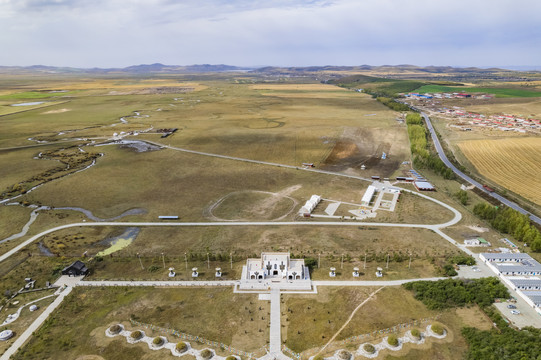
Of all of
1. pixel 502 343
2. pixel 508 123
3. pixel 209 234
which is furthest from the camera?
pixel 508 123

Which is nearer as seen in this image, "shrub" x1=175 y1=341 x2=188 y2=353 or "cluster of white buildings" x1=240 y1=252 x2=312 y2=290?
"shrub" x1=175 y1=341 x2=188 y2=353

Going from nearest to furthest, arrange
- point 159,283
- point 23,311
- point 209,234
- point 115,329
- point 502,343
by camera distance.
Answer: point 502,343 → point 115,329 → point 23,311 → point 159,283 → point 209,234

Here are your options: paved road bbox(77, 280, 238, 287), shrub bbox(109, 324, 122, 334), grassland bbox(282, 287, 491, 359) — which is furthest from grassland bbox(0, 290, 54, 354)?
grassland bbox(282, 287, 491, 359)

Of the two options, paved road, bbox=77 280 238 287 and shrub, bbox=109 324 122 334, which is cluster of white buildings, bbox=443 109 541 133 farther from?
shrub, bbox=109 324 122 334

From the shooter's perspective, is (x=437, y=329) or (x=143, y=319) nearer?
(x=437, y=329)

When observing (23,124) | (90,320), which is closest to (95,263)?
(90,320)

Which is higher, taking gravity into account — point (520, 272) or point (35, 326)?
point (520, 272)

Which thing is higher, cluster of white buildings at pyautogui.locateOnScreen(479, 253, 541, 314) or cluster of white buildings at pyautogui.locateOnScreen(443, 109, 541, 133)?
cluster of white buildings at pyautogui.locateOnScreen(443, 109, 541, 133)

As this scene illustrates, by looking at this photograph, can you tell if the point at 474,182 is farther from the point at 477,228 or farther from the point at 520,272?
the point at 520,272

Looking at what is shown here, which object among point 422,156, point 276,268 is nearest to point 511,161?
point 422,156
